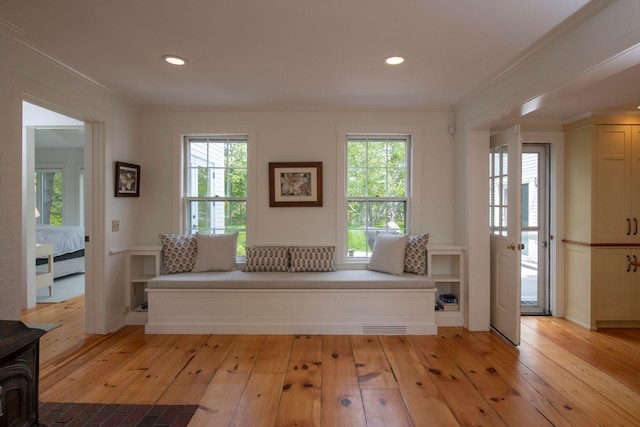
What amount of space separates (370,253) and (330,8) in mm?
2773

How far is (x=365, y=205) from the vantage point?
4078mm

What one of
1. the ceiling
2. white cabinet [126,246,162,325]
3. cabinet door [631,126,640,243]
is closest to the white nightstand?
white cabinet [126,246,162,325]

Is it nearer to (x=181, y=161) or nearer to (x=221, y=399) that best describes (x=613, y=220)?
(x=221, y=399)

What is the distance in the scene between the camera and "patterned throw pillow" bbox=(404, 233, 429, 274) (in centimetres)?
368

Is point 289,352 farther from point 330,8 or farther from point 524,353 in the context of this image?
point 330,8

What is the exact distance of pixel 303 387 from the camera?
244cm

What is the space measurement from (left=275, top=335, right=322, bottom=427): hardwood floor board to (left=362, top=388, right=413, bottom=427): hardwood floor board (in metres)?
0.33

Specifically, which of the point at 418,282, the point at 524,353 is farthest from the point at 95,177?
the point at 524,353

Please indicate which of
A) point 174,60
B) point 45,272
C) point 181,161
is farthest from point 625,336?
point 45,272

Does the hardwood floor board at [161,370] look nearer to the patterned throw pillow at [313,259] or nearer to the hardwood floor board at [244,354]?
the hardwood floor board at [244,354]

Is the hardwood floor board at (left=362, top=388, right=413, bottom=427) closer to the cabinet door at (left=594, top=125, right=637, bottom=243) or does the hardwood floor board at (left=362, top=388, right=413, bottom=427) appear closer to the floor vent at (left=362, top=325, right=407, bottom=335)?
the floor vent at (left=362, top=325, right=407, bottom=335)

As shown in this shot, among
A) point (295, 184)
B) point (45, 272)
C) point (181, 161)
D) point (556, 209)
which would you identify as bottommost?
point (45, 272)

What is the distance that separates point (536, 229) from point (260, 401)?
3825 millimetres

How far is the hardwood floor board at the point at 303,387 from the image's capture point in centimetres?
208
